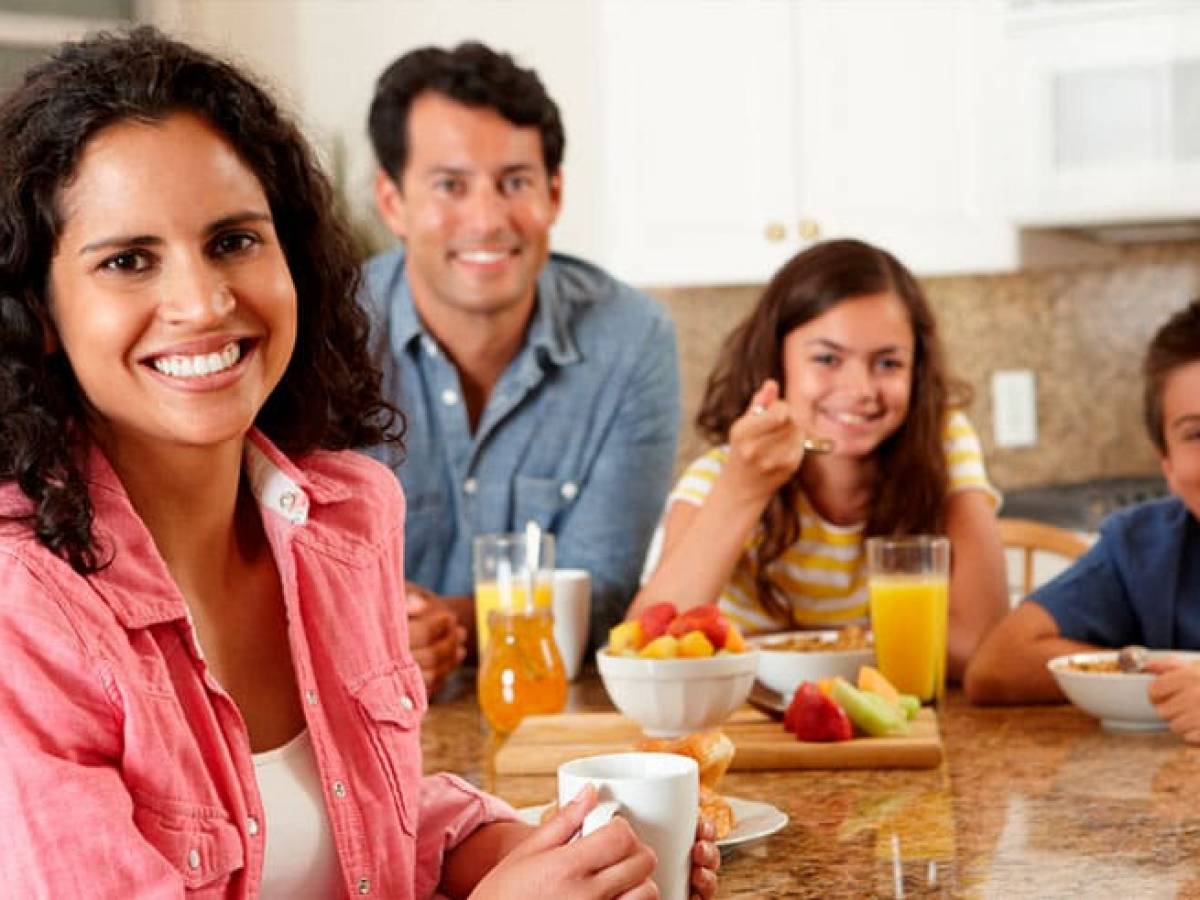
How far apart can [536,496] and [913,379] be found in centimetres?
58

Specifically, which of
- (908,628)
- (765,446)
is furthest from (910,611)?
(765,446)

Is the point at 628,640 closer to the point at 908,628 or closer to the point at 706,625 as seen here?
the point at 706,625

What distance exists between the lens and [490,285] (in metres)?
2.76

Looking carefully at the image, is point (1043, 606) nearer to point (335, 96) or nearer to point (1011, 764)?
point (1011, 764)

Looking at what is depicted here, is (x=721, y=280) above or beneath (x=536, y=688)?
above

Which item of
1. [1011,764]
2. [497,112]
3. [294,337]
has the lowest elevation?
[1011,764]

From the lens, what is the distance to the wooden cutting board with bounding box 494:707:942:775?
1.75 metres

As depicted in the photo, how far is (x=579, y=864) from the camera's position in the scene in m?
1.18

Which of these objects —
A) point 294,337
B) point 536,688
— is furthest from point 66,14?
point 294,337

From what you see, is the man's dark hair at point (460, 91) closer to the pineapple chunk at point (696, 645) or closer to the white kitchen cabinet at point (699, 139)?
the pineapple chunk at point (696, 645)

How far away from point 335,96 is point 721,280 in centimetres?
114

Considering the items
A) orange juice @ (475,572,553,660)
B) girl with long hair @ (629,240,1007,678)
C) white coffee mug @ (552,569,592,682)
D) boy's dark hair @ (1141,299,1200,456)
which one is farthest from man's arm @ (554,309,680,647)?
boy's dark hair @ (1141,299,1200,456)

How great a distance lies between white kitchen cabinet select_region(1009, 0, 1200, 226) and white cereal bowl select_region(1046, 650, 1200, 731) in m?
2.06

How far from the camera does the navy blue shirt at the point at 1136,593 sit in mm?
2156
